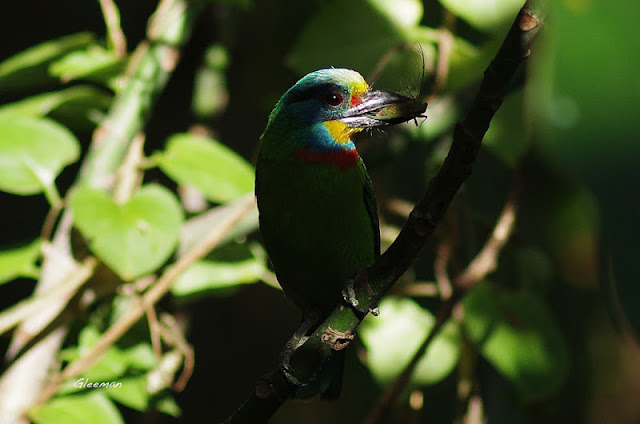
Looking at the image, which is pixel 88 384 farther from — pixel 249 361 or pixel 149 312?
pixel 249 361

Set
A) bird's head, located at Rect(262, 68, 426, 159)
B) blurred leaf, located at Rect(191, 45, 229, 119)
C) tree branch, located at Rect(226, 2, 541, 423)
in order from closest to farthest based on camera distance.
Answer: tree branch, located at Rect(226, 2, 541, 423), bird's head, located at Rect(262, 68, 426, 159), blurred leaf, located at Rect(191, 45, 229, 119)

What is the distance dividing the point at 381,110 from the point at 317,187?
332mm

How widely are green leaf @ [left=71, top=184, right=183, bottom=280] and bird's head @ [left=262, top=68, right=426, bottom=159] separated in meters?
0.28

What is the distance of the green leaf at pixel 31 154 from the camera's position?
5.80ft

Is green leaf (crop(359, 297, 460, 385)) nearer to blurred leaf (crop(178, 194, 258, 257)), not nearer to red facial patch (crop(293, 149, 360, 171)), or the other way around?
blurred leaf (crop(178, 194, 258, 257))

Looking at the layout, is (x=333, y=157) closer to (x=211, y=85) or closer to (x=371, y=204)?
(x=371, y=204)

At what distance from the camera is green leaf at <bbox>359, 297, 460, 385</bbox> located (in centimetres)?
194

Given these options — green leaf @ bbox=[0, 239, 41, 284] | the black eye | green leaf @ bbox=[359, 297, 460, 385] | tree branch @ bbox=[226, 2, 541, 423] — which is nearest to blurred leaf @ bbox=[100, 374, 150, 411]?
green leaf @ bbox=[0, 239, 41, 284]

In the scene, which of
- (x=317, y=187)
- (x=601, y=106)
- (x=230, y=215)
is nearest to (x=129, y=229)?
(x=230, y=215)

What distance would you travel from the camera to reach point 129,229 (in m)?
1.66

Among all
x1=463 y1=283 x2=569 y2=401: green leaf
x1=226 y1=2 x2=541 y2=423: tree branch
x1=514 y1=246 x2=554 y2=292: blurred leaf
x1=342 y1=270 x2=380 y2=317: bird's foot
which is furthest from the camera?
x1=514 y1=246 x2=554 y2=292: blurred leaf

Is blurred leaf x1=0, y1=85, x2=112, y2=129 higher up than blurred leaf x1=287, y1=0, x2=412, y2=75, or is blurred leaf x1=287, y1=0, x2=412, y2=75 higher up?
blurred leaf x1=287, y1=0, x2=412, y2=75

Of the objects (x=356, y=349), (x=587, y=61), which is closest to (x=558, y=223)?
(x=356, y=349)
